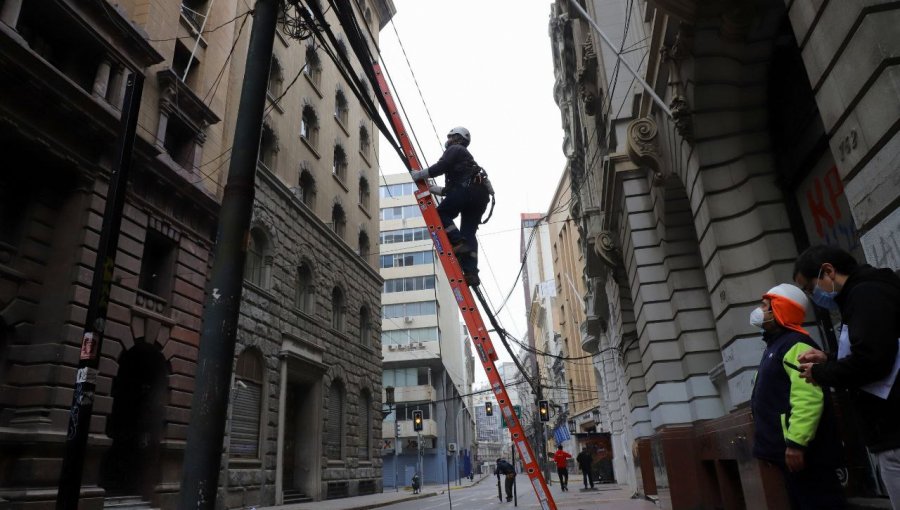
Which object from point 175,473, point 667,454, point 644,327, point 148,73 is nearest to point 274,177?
point 148,73

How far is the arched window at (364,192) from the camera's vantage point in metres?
29.8

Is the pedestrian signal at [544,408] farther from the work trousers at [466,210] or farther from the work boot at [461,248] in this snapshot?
the work boot at [461,248]

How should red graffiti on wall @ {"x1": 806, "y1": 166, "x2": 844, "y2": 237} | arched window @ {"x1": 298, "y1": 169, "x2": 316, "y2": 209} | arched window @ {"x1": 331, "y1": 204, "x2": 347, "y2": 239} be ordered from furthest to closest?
arched window @ {"x1": 331, "y1": 204, "x2": 347, "y2": 239}, arched window @ {"x1": 298, "y1": 169, "x2": 316, "y2": 209}, red graffiti on wall @ {"x1": 806, "y1": 166, "x2": 844, "y2": 237}

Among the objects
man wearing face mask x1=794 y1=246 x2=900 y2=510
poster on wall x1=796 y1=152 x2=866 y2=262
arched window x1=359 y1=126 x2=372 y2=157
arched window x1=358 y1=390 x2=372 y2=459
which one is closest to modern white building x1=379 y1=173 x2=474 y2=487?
arched window x1=359 y1=126 x2=372 y2=157

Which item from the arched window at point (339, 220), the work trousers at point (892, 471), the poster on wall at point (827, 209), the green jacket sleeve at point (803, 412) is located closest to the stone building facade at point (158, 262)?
the arched window at point (339, 220)

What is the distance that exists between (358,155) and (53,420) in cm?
2086

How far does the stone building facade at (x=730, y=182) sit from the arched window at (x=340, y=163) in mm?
16058

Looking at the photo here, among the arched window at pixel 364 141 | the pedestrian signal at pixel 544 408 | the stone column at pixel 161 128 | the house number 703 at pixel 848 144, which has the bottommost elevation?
the pedestrian signal at pixel 544 408

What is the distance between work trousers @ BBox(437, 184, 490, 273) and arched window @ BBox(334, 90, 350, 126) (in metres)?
22.2

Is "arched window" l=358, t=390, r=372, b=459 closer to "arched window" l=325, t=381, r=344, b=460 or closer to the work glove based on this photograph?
"arched window" l=325, t=381, r=344, b=460

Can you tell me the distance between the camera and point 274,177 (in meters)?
19.1

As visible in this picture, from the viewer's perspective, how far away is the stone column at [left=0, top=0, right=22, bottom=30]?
1062cm

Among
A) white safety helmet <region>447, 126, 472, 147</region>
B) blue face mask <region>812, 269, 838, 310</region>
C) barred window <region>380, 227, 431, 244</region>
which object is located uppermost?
barred window <region>380, 227, 431, 244</region>

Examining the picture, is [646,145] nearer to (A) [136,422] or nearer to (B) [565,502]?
(B) [565,502]
